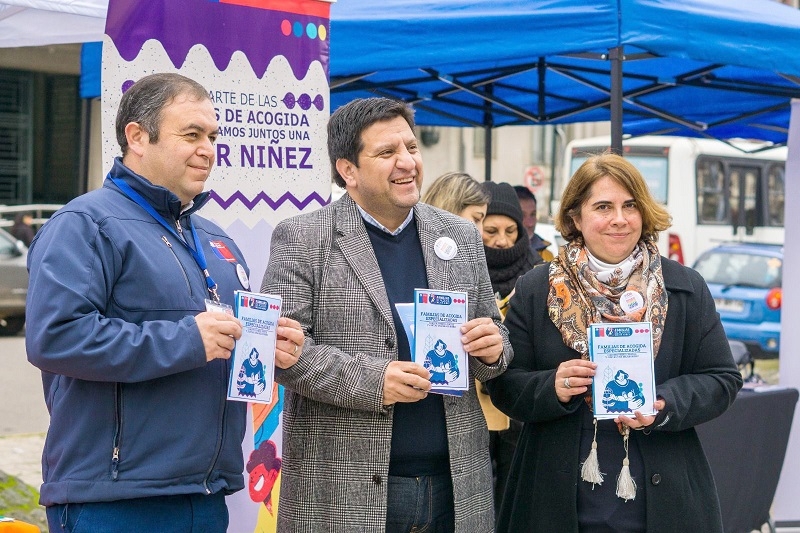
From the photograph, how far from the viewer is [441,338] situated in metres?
2.66

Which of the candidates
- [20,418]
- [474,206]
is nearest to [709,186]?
[20,418]

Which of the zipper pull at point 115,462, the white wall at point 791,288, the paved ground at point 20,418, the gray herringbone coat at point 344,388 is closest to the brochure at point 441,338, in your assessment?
the gray herringbone coat at point 344,388

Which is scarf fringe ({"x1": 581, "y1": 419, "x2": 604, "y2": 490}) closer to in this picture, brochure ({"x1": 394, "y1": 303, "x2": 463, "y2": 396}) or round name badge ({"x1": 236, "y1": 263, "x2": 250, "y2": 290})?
brochure ({"x1": 394, "y1": 303, "x2": 463, "y2": 396})

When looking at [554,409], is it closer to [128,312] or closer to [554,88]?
[128,312]

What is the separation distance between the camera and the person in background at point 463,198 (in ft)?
14.4

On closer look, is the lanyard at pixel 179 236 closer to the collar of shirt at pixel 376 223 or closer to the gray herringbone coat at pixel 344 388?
the gray herringbone coat at pixel 344 388

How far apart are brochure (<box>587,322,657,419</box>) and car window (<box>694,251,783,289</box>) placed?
456 inches

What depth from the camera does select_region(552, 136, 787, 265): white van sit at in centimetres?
1816

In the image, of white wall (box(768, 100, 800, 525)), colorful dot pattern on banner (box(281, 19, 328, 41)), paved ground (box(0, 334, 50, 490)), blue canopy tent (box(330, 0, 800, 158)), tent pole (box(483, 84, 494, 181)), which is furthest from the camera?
tent pole (box(483, 84, 494, 181))

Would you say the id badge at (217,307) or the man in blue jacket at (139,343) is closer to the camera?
the man in blue jacket at (139,343)

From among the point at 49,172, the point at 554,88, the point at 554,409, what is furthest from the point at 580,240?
the point at 49,172

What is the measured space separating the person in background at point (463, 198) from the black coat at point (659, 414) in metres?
1.25

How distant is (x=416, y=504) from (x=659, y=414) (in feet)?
2.41

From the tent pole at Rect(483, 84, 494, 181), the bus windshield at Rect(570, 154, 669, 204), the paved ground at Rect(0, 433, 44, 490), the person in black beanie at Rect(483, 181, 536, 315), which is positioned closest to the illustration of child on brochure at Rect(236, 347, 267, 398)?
the person in black beanie at Rect(483, 181, 536, 315)
